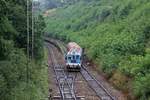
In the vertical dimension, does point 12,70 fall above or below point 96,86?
above

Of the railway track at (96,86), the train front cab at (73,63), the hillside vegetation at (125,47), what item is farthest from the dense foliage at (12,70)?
the train front cab at (73,63)

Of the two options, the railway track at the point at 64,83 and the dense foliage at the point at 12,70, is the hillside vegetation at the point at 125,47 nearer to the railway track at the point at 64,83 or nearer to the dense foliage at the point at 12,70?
the railway track at the point at 64,83

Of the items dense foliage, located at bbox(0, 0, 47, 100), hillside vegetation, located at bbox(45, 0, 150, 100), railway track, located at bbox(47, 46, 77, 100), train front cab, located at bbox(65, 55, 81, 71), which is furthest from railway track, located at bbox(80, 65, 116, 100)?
dense foliage, located at bbox(0, 0, 47, 100)

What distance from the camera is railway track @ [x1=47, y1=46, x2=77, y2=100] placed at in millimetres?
30628

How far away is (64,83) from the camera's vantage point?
117 feet

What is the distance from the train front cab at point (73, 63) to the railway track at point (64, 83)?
36.9 inches

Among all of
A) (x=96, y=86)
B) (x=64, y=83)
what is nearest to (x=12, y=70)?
(x=64, y=83)

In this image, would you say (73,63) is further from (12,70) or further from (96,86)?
(12,70)

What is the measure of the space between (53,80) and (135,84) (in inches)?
408

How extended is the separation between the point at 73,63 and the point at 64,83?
Answer: 7.40 metres

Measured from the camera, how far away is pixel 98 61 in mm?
45031

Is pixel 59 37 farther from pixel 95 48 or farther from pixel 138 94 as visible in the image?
pixel 138 94

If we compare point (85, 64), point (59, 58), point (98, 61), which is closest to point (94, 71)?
point (98, 61)

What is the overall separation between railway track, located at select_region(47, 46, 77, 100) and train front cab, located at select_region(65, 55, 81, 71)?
938mm
